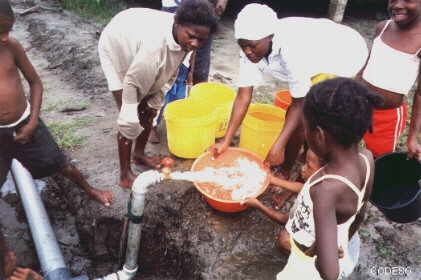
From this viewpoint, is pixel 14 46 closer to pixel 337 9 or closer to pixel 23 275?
pixel 23 275

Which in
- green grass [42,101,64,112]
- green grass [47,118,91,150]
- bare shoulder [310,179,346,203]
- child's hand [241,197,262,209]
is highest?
bare shoulder [310,179,346,203]

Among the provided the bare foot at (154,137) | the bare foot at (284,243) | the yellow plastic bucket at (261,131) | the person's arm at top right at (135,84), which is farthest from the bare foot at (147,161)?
the bare foot at (284,243)

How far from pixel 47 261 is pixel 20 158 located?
0.74 metres

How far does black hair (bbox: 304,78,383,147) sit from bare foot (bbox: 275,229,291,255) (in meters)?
1.05

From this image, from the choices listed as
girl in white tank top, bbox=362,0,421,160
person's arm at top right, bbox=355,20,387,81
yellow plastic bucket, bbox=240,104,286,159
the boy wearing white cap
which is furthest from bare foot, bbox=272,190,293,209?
person's arm at top right, bbox=355,20,387,81

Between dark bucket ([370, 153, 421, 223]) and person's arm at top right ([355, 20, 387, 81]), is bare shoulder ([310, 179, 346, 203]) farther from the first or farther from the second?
person's arm at top right ([355, 20, 387, 81])

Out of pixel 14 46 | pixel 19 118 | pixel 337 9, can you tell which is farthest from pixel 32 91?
pixel 337 9

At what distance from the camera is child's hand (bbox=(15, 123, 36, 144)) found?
2262 millimetres

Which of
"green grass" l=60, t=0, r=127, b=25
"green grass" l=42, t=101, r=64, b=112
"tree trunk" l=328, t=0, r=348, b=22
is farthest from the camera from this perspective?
"green grass" l=60, t=0, r=127, b=25

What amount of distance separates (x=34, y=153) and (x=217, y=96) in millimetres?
1890

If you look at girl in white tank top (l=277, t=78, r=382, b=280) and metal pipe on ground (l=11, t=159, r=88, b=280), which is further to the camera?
metal pipe on ground (l=11, t=159, r=88, b=280)

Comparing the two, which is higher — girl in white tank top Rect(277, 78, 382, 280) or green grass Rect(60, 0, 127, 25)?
girl in white tank top Rect(277, 78, 382, 280)

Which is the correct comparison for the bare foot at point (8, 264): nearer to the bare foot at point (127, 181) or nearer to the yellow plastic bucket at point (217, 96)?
the bare foot at point (127, 181)

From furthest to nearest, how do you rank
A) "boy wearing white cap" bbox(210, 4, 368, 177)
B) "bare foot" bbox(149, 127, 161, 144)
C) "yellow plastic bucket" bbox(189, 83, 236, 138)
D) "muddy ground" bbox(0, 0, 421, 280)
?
"bare foot" bbox(149, 127, 161, 144) < "yellow plastic bucket" bbox(189, 83, 236, 138) < "muddy ground" bbox(0, 0, 421, 280) < "boy wearing white cap" bbox(210, 4, 368, 177)
